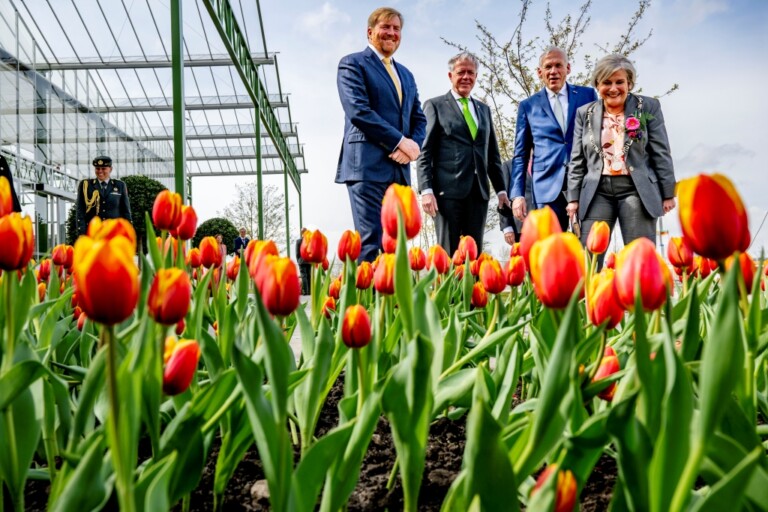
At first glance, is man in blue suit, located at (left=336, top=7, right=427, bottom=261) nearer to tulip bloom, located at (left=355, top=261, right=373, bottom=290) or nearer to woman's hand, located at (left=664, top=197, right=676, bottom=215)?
woman's hand, located at (left=664, top=197, right=676, bottom=215)

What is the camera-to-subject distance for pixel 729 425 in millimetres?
697

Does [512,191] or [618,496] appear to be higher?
[512,191]

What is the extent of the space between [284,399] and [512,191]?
3100 millimetres

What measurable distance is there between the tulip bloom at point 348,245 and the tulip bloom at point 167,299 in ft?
2.45

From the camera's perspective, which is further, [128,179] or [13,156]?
[128,179]

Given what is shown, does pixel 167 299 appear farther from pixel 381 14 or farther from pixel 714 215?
pixel 381 14

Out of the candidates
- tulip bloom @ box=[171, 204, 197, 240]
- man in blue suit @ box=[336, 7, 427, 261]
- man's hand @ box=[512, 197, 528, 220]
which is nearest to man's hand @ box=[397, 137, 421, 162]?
man in blue suit @ box=[336, 7, 427, 261]

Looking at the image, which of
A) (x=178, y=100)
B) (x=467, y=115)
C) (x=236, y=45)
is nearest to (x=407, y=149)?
(x=467, y=115)

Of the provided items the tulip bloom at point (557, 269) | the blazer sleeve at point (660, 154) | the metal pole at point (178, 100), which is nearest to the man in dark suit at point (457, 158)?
the blazer sleeve at point (660, 154)

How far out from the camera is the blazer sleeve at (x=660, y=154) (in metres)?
2.98

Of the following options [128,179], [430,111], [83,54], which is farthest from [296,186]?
[430,111]

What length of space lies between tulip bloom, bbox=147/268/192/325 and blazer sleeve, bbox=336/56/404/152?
2.33 metres

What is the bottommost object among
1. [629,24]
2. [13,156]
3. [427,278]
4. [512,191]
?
[427,278]

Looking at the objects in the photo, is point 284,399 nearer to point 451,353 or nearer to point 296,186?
point 451,353
